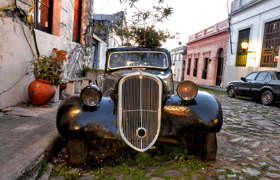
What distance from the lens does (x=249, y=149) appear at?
315 cm

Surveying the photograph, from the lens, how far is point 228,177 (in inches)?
87.2

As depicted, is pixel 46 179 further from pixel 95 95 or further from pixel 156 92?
pixel 156 92

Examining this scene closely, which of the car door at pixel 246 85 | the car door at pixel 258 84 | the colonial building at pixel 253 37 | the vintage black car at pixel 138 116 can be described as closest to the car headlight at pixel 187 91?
the vintage black car at pixel 138 116

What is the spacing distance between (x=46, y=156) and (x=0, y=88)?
239 cm

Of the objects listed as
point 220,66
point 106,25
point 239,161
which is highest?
point 106,25

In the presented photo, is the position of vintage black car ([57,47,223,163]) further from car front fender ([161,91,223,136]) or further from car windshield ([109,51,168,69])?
car windshield ([109,51,168,69])

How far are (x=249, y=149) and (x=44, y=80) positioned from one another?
4.39m

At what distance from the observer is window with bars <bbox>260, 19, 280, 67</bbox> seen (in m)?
11.0

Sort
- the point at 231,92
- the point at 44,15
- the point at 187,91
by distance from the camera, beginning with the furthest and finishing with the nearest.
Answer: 1. the point at 231,92
2. the point at 44,15
3. the point at 187,91

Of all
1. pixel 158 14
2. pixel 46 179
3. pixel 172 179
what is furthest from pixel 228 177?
pixel 158 14

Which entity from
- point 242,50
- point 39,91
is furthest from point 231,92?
point 39,91

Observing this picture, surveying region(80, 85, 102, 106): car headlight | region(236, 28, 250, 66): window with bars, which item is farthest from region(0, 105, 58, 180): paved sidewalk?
region(236, 28, 250, 66): window with bars

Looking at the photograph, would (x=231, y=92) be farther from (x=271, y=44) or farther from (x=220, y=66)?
(x=220, y=66)

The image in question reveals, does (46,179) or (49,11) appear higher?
(49,11)
